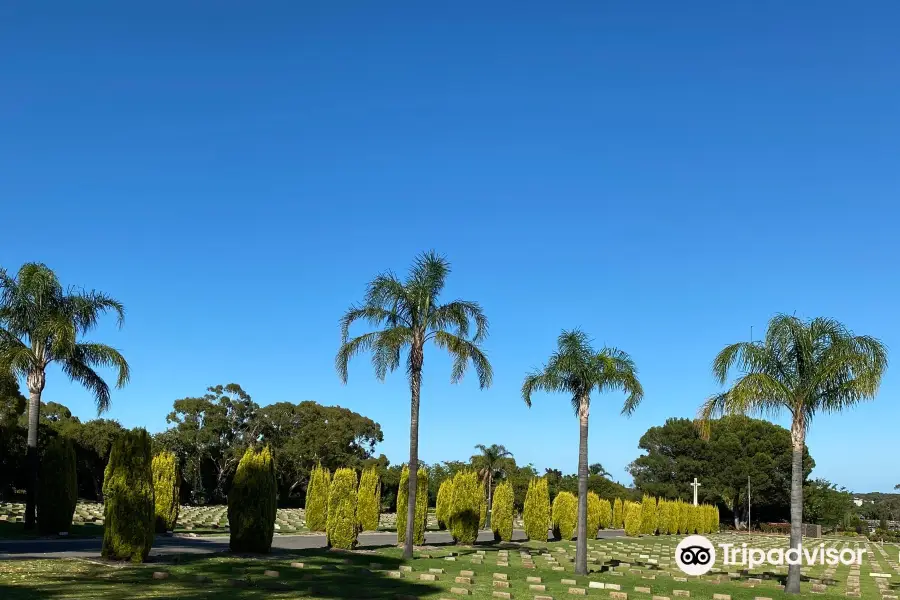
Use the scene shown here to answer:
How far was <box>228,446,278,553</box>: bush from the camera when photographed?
21.4 meters

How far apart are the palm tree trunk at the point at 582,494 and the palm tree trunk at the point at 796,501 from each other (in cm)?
496

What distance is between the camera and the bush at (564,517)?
38.0 metres

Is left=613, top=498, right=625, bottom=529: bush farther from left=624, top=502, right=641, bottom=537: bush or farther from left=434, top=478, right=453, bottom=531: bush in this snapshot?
left=434, top=478, right=453, bottom=531: bush

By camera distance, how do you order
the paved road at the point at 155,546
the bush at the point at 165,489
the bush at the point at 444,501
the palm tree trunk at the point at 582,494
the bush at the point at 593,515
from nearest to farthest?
the paved road at the point at 155,546
the palm tree trunk at the point at 582,494
the bush at the point at 165,489
the bush at the point at 444,501
the bush at the point at 593,515

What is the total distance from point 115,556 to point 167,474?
10.1 metres

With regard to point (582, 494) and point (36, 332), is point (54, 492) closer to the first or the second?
point (36, 332)

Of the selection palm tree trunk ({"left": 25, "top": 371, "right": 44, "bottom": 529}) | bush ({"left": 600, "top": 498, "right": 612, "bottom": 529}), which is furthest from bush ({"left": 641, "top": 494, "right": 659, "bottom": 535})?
palm tree trunk ({"left": 25, "top": 371, "right": 44, "bottom": 529})

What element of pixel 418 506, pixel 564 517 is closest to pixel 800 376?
pixel 418 506

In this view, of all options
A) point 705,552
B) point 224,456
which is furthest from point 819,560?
point 224,456

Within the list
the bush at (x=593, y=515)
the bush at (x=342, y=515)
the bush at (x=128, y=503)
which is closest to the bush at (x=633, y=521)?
the bush at (x=593, y=515)

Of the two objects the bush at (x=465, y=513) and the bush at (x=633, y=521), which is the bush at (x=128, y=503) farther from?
the bush at (x=633, y=521)

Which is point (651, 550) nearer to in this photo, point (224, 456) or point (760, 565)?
point (760, 565)

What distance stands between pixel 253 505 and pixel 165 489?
25.8ft

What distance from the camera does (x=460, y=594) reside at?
15148 millimetres
